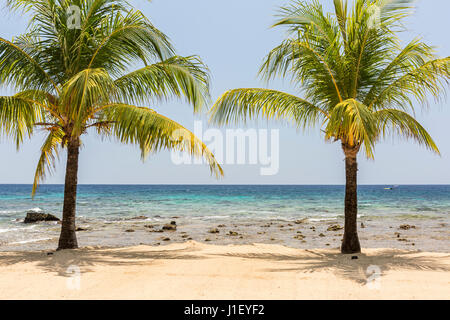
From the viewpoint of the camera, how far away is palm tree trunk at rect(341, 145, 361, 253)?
8836 mm

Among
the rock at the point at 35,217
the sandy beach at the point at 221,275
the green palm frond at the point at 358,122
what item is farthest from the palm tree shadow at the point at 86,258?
the rock at the point at 35,217

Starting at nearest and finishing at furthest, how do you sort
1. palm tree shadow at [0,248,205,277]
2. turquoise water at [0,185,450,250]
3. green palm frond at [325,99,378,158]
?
green palm frond at [325,99,378,158] → palm tree shadow at [0,248,205,277] → turquoise water at [0,185,450,250]

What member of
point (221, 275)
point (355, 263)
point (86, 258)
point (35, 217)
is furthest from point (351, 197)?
point (35, 217)

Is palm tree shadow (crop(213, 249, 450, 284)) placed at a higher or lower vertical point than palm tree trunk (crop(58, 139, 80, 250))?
lower

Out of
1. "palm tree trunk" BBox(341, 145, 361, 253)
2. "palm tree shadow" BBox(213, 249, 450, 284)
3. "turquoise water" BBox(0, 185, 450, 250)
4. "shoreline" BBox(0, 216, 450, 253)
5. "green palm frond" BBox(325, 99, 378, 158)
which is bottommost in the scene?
"turquoise water" BBox(0, 185, 450, 250)

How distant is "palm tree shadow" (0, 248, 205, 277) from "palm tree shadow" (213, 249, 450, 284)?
158cm

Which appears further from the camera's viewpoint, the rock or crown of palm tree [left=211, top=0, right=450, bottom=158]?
the rock

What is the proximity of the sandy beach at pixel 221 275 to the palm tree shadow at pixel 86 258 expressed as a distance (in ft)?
0.05

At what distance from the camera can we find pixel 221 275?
6461 millimetres

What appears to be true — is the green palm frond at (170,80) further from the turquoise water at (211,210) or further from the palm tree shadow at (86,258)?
the turquoise water at (211,210)

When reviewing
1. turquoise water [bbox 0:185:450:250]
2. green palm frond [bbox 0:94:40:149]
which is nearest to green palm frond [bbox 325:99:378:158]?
green palm frond [bbox 0:94:40:149]

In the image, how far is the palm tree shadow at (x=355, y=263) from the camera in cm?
685

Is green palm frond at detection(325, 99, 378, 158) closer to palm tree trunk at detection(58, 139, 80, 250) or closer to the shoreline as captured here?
palm tree trunk at detection(58, 139, 80, 250)
